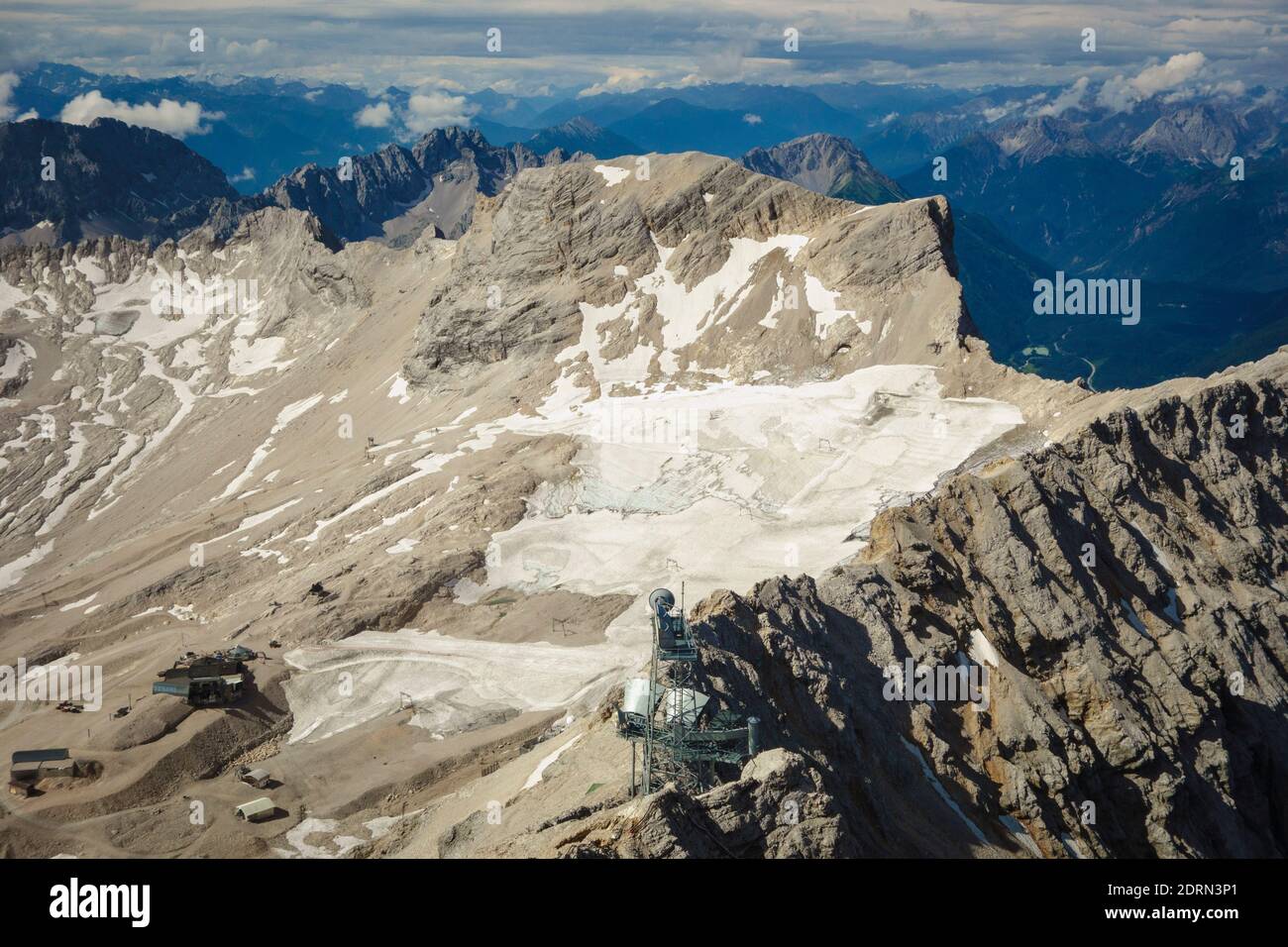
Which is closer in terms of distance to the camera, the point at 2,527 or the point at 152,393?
the point at 2,527

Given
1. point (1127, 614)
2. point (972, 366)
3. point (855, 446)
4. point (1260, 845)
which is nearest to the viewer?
point (1260, 845)

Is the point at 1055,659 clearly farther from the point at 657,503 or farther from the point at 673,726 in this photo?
the point at 657,503

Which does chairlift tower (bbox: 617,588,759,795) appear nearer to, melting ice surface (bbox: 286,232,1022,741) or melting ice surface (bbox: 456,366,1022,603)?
melting ice surface (bbox: 286,232,1022,741)

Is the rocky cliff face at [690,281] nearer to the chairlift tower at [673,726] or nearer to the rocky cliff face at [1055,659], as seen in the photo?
the rocky cliff face at [1055,659]

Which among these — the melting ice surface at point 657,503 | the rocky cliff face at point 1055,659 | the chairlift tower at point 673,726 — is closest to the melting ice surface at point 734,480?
the melting ice surface at point 657,503

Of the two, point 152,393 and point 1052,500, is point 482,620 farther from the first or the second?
point 152,393

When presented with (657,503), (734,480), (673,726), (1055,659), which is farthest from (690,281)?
(673,726)

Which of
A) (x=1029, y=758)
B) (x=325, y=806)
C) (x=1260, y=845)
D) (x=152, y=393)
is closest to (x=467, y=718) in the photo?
(x=325, y=806)

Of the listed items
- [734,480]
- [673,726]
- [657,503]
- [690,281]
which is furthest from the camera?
[690,281]
